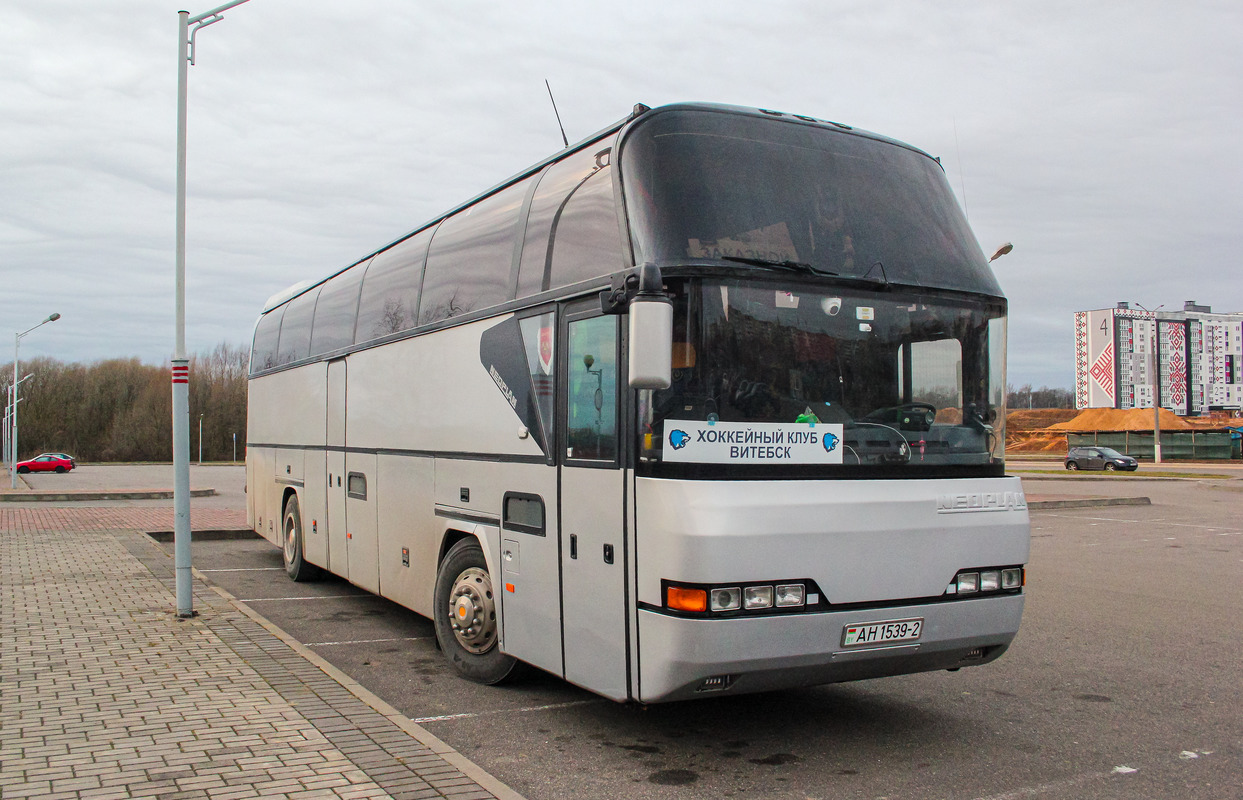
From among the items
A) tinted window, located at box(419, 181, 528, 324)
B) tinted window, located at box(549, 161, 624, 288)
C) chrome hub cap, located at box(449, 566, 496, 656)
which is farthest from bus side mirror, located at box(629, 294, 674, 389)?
chrome hub cap, located at box(449, 566, 496, 656)

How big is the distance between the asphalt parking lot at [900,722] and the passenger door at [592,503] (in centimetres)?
56

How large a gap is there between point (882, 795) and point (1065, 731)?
1764 millimetres

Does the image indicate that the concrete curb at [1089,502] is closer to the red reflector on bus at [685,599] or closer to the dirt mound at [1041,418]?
the red reflector on bus at [685,599]

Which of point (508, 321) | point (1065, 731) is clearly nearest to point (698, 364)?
point (508, 321)

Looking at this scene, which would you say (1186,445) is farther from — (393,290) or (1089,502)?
(393,290)

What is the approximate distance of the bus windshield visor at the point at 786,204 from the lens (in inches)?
200

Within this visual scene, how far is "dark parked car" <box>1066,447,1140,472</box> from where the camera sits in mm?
47156

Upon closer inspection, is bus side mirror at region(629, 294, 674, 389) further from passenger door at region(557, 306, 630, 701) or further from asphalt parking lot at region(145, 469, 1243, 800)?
asphalt parking lot at region(145, 469, 1243, 800)

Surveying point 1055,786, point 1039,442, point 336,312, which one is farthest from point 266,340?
point 1039,442

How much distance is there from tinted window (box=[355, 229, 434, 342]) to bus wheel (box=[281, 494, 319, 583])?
3.19m

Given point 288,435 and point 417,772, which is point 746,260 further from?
point 288,435

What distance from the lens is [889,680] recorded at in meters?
7.10

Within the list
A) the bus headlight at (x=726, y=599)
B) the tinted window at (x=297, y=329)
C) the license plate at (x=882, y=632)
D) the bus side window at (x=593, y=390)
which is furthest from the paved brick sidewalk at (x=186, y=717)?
the tinted window at (x=297, y=329)

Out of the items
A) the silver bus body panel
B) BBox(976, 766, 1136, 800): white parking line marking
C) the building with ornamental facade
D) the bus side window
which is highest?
the building with ornamental facade
